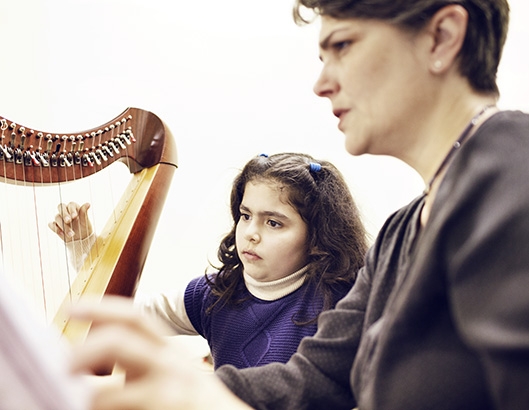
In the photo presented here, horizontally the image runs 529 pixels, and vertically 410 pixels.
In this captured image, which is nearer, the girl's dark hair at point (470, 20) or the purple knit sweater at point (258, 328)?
the girl's dark hair at point (470, 20)

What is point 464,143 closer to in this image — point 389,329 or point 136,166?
point 389,329

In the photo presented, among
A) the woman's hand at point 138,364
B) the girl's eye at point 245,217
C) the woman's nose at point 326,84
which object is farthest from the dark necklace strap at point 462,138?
the girl's eye at point 245,217

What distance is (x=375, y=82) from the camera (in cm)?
60

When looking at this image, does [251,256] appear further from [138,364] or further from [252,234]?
[138,364]

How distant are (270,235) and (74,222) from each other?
0.52m

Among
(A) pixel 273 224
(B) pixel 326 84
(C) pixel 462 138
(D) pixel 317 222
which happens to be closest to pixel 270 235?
(A) pixel 273 224

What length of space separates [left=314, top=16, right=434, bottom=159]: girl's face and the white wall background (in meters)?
1.41

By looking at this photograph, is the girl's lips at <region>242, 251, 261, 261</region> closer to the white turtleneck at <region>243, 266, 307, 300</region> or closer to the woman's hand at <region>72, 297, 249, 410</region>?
the white turtleneck at <region>243, 266, 307, 300</region>

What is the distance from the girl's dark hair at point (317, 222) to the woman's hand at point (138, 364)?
937 mm

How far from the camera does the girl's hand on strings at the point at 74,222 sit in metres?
1.40

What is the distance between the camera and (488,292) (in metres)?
0.43

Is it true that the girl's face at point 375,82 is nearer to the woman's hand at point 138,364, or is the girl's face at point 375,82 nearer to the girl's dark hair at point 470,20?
the girl's dark hair at point 470,20

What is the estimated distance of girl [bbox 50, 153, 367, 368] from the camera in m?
1.28

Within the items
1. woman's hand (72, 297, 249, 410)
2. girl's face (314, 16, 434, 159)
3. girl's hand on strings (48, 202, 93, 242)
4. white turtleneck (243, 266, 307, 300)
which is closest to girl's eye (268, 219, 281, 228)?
white turtleneck (243, 266, 307, 300)
